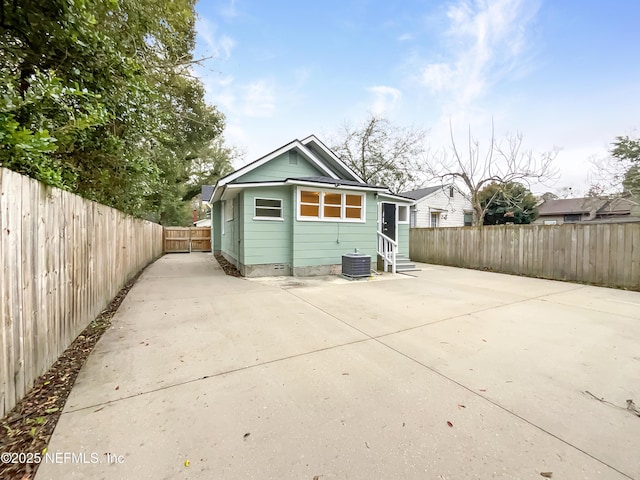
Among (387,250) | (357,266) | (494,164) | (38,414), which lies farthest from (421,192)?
(38,414)

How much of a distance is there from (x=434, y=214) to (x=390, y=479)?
20892mm

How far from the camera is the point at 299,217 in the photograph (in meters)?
8.38

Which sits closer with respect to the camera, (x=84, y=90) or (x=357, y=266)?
(x=84, y=90)

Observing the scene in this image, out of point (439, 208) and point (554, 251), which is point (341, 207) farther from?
point (439, 208)

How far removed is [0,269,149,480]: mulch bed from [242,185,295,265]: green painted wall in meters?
5.15

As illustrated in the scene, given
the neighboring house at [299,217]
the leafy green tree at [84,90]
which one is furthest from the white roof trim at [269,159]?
the leafy green tree at [84,90]

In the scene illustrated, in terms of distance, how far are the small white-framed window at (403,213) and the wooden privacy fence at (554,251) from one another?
1843mm

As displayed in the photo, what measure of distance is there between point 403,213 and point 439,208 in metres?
10.4

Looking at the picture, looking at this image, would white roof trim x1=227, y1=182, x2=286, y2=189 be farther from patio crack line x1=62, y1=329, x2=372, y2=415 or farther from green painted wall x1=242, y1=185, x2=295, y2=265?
patio crack line x1=62, y1=329, x2=372, y2=415

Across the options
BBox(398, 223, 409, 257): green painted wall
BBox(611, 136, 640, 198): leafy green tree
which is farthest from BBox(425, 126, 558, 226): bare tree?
BBox(398, 223, 409, 257): green painted wall

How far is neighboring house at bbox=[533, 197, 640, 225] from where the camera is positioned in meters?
20.6

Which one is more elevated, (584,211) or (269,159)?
(269,159)

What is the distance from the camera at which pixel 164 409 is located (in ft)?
6.80

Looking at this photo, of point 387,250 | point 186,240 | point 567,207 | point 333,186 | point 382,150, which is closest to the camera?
point 333,186
